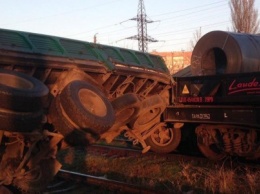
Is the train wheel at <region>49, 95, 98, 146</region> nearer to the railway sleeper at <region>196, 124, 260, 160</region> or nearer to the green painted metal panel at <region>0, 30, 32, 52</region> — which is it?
the green painted metal panel at <region>0, 30, 32, 52</region>

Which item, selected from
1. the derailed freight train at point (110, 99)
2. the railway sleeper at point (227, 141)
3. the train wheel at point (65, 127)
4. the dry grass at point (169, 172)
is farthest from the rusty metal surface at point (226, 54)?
the train wheel at point (65, 127)

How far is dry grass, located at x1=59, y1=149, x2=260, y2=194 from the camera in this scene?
23.0ft

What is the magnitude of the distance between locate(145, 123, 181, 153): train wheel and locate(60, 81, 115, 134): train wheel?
391 centimetres

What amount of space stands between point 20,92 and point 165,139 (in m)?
5.70

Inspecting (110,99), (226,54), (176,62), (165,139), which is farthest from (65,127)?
(176,62)

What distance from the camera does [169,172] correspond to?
8508 mm

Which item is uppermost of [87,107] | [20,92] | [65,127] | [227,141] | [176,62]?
[176,62]

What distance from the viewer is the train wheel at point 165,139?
1017 cm

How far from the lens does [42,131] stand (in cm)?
596

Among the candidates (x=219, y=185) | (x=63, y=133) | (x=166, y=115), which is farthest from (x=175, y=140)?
(x=63, y=133)

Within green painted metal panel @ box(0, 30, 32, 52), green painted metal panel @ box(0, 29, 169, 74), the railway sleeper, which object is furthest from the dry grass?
green painted metal panel @ box(0, 30, 32, 52)

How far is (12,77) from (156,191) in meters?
2.80

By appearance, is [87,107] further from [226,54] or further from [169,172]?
[226,54]

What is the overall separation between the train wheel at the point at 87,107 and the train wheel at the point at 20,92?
0.36 m
